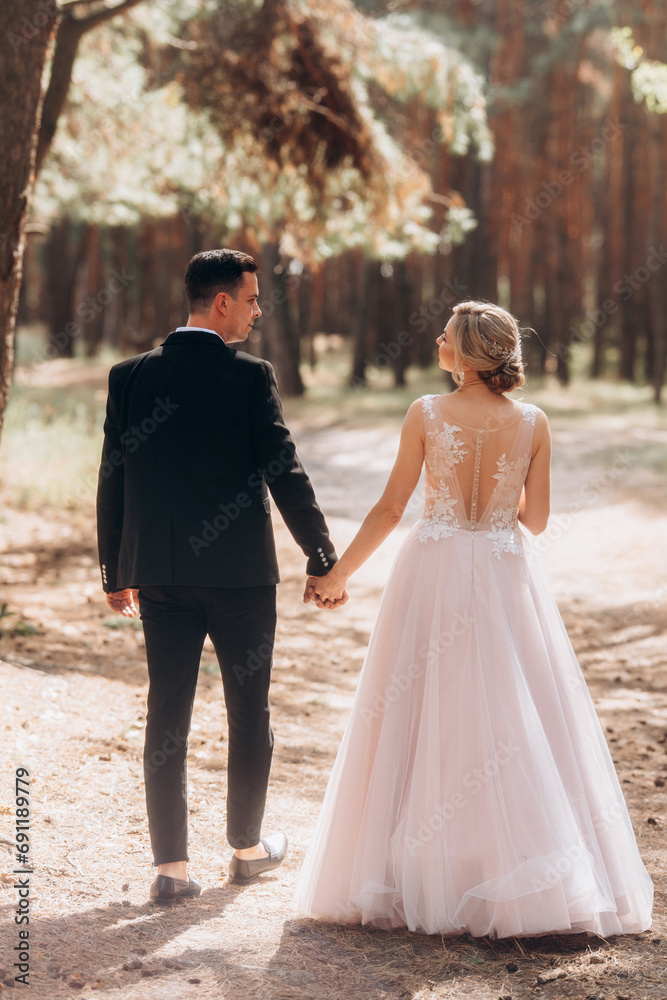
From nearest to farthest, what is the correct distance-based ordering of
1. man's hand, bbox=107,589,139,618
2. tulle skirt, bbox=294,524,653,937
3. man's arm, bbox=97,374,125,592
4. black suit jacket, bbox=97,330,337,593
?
tulle skirt, bbox=294,524,653,937 < black suit jacket, bbox=97,330,337,593 < man's arm, bbox=97,374,125,592 < man's hand, bbox=107,589,139,618

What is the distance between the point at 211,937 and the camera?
3219 mm

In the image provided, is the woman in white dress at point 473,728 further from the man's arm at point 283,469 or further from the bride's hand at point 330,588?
the man's arm at point 283,469

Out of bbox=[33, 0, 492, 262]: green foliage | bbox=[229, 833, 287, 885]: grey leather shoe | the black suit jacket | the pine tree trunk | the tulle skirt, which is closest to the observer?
the tulle skirt

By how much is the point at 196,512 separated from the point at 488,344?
118 cm

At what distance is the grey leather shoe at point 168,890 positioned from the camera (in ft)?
11.3

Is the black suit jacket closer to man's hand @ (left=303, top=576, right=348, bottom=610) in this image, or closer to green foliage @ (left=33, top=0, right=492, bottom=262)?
man's hand @ (left=303, top=576, right=348, bottom=610)

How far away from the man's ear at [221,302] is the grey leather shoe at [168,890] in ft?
6.78

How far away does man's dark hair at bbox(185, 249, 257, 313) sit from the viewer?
3314mm

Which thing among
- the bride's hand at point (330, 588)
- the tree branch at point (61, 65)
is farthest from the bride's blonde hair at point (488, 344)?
the tree branch at point (61, 65)

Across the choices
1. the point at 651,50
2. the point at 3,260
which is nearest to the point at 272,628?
the point at 3,260

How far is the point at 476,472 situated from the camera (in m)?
3.47

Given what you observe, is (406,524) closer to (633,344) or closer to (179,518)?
(179,518)

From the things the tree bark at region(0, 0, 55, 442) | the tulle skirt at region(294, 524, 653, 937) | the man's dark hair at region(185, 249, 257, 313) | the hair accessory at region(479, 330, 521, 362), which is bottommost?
the tulle skirt at region(294, 524, 653, 937)

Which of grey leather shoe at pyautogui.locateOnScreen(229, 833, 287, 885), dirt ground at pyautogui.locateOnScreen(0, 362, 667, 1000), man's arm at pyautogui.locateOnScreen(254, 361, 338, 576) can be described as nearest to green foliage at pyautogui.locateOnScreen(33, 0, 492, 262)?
dirt ground at pyautogui.locateOnScreen(0, 362, 667, 1000)
